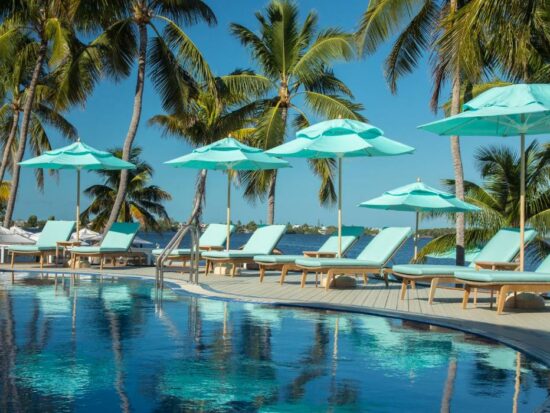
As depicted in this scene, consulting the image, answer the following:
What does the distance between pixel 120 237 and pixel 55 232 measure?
1653mm

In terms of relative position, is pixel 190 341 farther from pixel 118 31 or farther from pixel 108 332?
pixel 118 31

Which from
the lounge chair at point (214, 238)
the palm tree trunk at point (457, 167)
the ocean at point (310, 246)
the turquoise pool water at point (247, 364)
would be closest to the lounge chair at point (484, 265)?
the turquoise pool water at point (247, 364)

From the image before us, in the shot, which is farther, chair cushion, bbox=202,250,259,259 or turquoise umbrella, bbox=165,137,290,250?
turquoise umbrella, bbox=165,137,290,250

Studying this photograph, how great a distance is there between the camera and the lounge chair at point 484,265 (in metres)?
10.0

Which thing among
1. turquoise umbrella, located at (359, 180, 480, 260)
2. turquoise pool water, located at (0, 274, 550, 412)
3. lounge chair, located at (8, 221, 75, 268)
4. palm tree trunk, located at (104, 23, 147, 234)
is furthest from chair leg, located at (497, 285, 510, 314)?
palm tree trunk, located at (104, 23, 147, 234)

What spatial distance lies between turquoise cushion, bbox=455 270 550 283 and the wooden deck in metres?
0.43

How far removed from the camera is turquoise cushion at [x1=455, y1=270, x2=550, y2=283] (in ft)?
28.7

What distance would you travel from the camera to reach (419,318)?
833 cm

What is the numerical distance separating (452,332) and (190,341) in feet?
8.76

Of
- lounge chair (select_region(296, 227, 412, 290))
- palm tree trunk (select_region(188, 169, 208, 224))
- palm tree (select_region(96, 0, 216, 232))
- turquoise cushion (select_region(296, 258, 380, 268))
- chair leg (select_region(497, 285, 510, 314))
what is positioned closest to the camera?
chair leg (select_region(497, 285, 510, 314))

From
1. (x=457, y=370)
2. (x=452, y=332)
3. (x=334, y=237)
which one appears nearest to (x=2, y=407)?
(x=457, y=370)

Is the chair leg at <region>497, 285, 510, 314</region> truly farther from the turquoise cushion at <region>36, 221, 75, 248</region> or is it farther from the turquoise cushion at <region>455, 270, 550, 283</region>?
the turquoise cushion at <region>36, 221, 75, 248</region>

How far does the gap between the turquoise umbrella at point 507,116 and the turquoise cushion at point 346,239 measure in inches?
128

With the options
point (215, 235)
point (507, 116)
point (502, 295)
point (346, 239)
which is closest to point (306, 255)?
point (346, 239)
